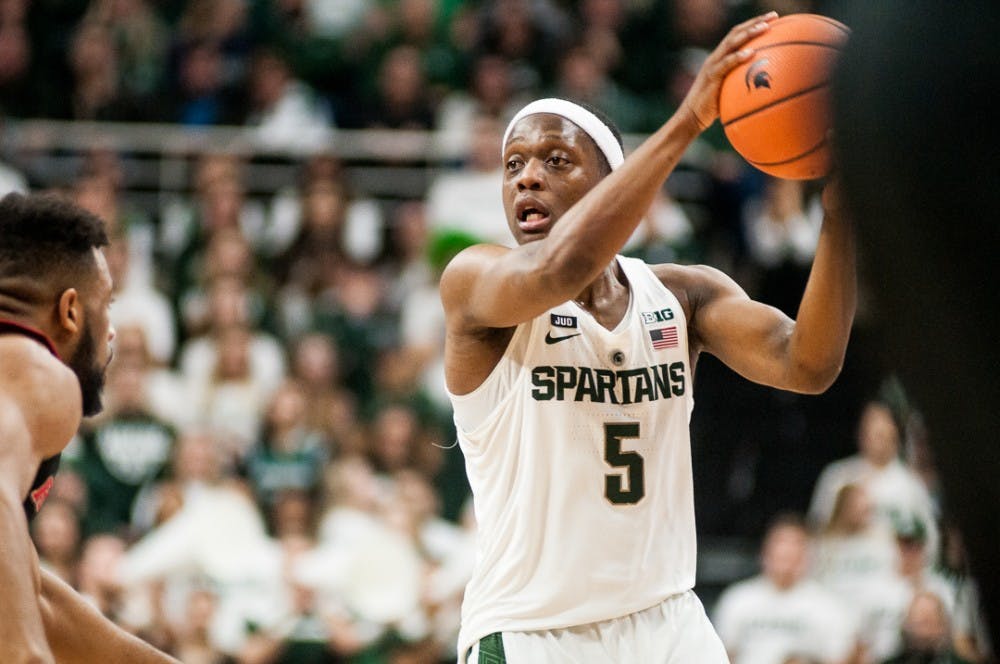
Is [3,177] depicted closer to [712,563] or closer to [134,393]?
[134,393]

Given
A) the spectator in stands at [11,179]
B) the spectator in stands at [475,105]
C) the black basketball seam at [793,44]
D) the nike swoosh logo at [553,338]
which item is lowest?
the nike swoosh logo at [553,338]

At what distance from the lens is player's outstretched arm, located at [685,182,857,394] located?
4.35 m

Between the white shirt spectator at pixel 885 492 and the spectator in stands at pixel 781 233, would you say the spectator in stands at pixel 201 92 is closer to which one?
the spectator in stands at pixel 781 233

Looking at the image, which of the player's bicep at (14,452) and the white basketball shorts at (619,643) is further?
the white basketball shorts at (619,643)

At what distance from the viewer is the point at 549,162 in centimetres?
455

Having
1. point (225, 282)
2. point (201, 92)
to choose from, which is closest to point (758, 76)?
point (225, 282)

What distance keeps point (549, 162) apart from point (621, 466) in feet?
3.14

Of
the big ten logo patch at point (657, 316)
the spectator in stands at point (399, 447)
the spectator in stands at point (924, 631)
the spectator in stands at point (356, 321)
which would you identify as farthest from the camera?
the spectator in stands at point (356, 321)

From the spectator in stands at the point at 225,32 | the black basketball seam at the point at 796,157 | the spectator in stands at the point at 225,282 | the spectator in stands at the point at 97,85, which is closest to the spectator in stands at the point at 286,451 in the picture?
the spectator in stands at the point at 225,282

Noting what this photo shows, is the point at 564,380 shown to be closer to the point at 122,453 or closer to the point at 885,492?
the point at 885,492

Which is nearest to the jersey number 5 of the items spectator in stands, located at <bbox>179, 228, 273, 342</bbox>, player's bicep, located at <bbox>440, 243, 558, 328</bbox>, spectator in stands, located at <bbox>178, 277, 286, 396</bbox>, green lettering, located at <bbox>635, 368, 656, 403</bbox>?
green lettering, located at <bbox>635, 368, 656, 403</bbox>

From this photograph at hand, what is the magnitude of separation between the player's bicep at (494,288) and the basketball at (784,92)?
68cm

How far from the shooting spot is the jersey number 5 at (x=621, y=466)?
14.3 ft

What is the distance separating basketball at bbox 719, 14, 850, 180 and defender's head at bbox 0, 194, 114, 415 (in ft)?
5.90
